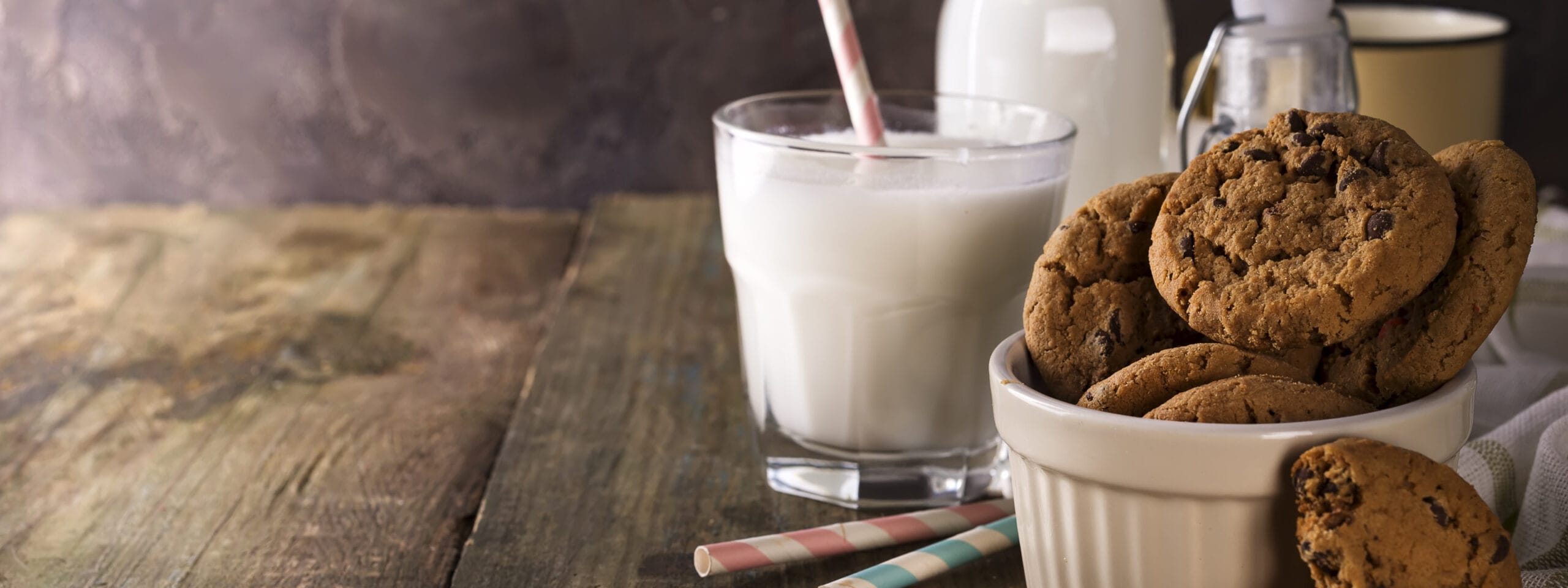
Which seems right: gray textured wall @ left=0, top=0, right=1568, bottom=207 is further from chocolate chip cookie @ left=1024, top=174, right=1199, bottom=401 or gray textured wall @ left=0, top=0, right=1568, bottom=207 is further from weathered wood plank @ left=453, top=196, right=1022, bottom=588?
chocolate chip cookie @ left=1024, top=174, right=1199, bottom=401

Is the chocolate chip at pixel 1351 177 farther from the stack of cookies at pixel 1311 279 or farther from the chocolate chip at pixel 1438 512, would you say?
the chocolate chip at pixel 1438 512

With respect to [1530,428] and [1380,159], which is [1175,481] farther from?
[1530,428]

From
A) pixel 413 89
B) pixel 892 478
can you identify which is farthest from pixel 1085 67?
pixel 413 89

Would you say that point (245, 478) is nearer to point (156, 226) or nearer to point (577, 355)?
point (577, 355)

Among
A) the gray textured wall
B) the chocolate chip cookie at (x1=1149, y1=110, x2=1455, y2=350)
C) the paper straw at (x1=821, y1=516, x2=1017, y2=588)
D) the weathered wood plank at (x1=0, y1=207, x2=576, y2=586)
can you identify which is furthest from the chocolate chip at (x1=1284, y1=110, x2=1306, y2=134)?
the gray textured wall

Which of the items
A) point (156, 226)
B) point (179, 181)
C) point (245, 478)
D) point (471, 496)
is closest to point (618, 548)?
point (471, 496)

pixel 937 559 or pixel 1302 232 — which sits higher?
pixel 1302 232
